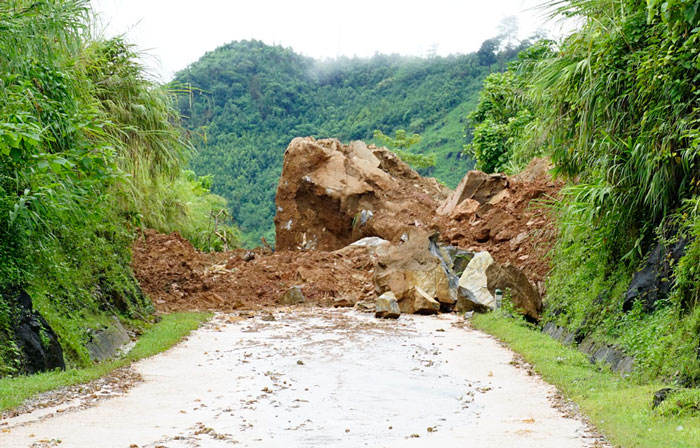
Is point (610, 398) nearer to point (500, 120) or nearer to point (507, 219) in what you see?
point (507, 219)

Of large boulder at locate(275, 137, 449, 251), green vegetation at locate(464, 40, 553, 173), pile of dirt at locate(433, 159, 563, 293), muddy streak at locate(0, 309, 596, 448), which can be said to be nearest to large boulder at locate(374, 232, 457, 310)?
pile of dirt at locate(433, 159, 563, 293)

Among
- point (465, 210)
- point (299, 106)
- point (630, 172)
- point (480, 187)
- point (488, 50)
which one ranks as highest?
point (488, 50)

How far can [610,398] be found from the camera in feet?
23.0

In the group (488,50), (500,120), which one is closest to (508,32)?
(488,50)

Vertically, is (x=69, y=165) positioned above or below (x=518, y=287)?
above

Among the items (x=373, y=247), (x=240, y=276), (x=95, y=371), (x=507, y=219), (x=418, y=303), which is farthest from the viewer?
(x=373, y=247)

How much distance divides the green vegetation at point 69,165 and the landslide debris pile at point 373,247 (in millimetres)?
3452

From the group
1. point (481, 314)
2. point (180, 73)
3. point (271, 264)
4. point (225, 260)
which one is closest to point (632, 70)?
point (481, 314)

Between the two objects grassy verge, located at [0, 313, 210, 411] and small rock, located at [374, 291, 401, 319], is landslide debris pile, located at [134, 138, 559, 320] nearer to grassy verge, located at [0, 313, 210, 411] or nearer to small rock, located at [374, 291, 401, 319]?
small rock, located at [374, 291, 401, 319]

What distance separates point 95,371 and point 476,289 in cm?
908

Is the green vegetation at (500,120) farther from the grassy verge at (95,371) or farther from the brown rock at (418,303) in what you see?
the grassy verge at (95,371)

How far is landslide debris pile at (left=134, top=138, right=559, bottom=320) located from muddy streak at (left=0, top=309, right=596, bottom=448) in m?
3.75

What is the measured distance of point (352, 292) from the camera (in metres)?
18.3

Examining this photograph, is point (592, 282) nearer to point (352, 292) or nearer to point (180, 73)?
point (352, 292)
